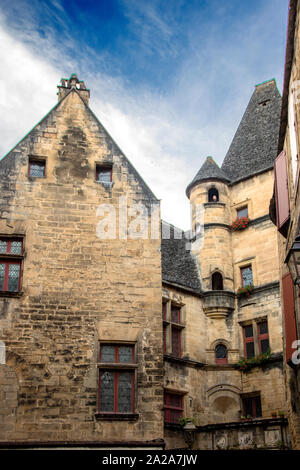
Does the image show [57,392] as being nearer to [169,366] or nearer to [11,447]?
[11,447]

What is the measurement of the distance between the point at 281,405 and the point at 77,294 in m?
8.53

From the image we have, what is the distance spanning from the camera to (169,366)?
18.3 meters

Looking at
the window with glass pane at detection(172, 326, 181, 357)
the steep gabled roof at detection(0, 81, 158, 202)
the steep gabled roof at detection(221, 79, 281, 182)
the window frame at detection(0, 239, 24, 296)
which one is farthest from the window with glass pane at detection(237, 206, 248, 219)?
the window frame at detection(0, 239, 24, 296)

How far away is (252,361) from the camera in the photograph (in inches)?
755

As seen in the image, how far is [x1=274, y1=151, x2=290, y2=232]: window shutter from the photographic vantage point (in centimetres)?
1193

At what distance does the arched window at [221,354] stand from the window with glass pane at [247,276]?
7.50ft

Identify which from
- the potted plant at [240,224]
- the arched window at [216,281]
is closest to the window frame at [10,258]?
the arched window at [216,281]

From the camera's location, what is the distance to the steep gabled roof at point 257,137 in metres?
22.6

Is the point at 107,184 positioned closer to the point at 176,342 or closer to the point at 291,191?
the point at 291,191

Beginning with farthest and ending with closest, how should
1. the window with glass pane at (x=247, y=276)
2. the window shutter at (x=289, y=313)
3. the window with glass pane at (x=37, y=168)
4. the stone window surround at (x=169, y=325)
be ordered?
the window with glass pane at (x=247, y=276) → the stone window surround at (x=169, y=325) → the window with glass pane at (x=37, y=168) → the window shutter at (x=289, y=313)

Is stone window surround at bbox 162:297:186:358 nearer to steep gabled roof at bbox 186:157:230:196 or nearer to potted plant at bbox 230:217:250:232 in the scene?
potted plant at bbox 230:217:250:232

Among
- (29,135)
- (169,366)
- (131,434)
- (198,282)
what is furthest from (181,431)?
(29,135)

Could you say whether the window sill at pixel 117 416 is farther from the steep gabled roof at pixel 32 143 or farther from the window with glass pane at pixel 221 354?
the window with glass pane at pixel 221 354

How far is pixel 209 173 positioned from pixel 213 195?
830mm
